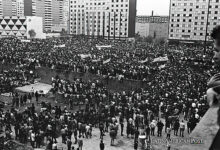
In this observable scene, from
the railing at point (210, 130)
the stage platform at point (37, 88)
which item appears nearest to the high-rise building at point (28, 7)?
the stage platform at point (37, 88)

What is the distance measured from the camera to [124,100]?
81.5 ft

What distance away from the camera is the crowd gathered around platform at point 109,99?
1775 cm

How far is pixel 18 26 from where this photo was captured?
96500 mm

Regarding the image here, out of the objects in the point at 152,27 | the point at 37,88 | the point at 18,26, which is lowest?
the point at 37,88

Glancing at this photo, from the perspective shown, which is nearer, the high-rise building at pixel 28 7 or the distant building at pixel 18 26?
the distant building at pixel 18 26

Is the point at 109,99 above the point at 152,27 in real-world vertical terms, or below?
below

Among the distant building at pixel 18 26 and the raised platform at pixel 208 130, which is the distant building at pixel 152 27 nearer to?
the distant building at pixel 18 26

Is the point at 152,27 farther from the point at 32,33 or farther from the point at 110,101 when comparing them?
the point at 110,101

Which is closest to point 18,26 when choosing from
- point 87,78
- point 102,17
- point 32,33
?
point 32,33

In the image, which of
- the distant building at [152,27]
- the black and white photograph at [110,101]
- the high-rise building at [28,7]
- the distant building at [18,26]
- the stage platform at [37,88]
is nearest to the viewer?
the black and white photograph at [110,101]

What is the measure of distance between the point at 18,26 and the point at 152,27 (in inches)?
3376

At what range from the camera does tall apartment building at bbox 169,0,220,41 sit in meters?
83.1

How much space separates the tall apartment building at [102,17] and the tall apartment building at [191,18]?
79.4 ft

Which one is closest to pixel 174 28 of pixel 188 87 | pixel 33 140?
pixel 188 87
